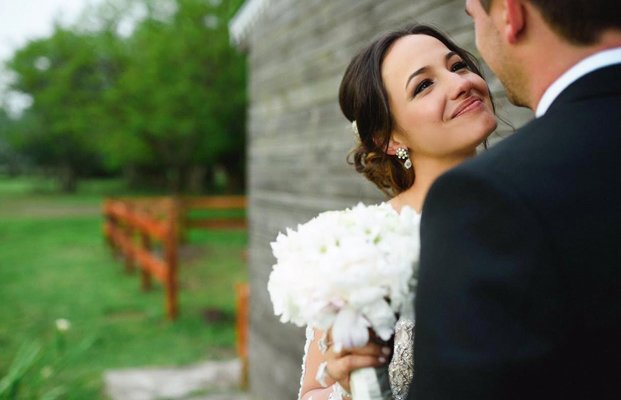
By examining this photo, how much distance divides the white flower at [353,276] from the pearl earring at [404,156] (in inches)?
19.2

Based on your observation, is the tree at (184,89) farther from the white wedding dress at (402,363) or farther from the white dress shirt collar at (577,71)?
the white dress shirt collar at (577,71)

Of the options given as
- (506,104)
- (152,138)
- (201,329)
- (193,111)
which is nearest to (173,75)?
(193,111)

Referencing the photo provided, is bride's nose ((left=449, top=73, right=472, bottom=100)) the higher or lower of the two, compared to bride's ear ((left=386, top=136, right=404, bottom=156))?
higher

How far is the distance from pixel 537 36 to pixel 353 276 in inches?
21.2

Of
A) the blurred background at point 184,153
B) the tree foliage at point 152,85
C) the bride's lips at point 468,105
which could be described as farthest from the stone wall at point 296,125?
the tree foliage at point 152,85

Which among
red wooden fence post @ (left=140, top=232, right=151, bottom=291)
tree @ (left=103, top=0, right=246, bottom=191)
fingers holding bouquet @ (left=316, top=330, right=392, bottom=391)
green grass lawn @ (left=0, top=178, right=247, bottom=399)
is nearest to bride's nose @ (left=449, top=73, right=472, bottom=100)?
fingers holding bouquet @ (left=316, top=330, right=392, bottom=391)

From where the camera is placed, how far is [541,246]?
0.96m

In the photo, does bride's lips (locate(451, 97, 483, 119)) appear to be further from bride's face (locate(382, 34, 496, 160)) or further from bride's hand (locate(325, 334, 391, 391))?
bride's hand (locate(325, 334, 391, 391))

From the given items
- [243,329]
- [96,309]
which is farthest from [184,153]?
[243,329]

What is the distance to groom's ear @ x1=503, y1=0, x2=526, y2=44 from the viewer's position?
3.55 feet

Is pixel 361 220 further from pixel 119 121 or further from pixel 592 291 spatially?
pixel 119 121

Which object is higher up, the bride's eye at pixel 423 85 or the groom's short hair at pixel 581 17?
the bride's eye at pixel 423 85

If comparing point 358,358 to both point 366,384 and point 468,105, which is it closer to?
point 366,384

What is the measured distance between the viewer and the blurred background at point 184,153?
4906 mm
